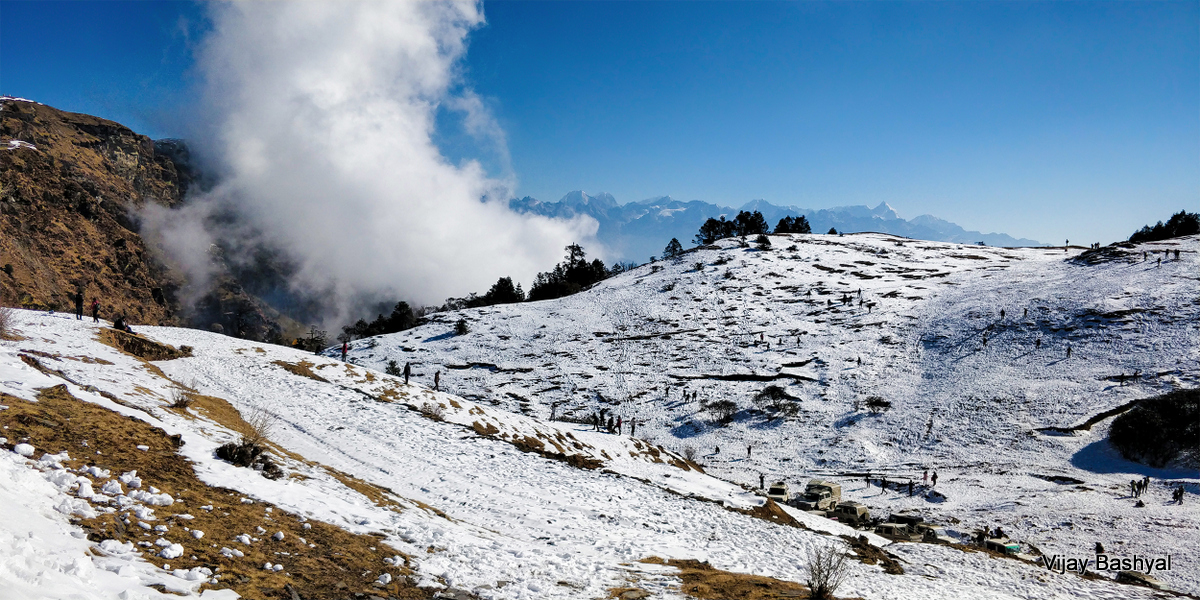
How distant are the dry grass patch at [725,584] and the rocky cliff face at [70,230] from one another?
10526 centimetres

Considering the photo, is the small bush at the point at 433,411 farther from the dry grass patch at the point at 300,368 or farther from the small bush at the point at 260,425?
the small bush at the point at 260,425

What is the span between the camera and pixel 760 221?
13862cm

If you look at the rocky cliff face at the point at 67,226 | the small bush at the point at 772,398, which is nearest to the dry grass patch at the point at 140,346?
the small bush at the point at 772,398

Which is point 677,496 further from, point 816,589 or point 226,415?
point 226,415

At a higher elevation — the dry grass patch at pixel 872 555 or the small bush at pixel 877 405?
the dry grass patch at pixel 872 555

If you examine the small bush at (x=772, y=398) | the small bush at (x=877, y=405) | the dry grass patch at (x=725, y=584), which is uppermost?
the dry grass patch at (x=725, y=584)

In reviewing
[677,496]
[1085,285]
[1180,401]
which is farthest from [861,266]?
[677,496]

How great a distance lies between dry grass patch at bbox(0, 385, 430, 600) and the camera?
7348 millimetres

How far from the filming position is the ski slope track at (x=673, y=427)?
10.5m

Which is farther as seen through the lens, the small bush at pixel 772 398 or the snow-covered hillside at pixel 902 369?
the small bush at pixel 772 398

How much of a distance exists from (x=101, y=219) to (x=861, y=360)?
193205 millimetres

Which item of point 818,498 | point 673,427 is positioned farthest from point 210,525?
point 673,427

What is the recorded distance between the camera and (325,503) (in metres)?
11.0

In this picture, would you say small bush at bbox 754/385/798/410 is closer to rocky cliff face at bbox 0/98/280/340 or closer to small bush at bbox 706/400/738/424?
small bush at bbox 706/400/738/424
